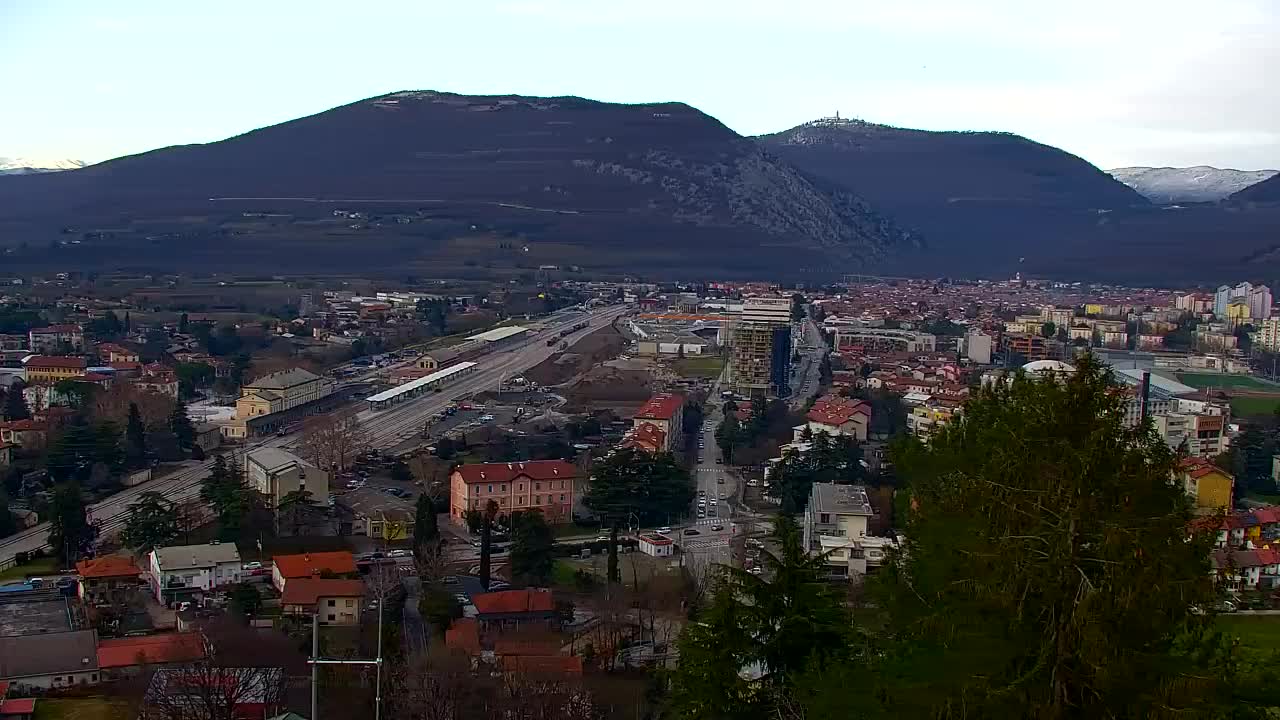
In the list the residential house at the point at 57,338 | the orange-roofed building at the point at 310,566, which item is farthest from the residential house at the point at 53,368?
the orange-roofed building at the point at 310,566

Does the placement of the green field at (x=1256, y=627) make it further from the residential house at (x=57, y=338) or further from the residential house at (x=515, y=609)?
the residential house at (x=57, y=338)

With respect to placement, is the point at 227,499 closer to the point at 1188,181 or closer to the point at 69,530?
the point at 69,530

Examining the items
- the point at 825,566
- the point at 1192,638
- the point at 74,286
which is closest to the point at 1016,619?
the point at 1192,638

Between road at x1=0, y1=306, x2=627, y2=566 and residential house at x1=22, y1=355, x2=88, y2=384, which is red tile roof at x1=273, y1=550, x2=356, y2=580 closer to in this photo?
road at x1=0, y1=306, x2=627, y2=566

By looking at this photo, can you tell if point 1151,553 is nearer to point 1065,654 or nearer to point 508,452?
point 1065,654

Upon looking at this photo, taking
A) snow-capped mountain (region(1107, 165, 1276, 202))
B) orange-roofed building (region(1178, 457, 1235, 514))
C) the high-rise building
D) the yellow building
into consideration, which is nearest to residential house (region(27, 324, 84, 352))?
the yellow building
